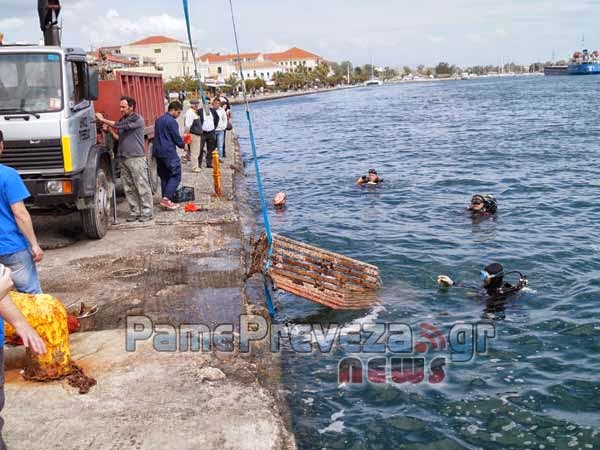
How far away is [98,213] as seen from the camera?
988cm

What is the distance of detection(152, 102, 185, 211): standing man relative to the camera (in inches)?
459

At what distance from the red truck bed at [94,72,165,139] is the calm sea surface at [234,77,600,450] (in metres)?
3.54

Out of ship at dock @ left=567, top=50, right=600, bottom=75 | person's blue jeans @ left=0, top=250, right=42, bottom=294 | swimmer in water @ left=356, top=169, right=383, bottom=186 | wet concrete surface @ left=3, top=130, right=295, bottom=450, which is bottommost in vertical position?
wet concrete surface @ left=3, top=130, right=295, bottom=450

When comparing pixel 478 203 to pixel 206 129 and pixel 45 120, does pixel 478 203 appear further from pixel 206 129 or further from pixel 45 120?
pixel 45 120

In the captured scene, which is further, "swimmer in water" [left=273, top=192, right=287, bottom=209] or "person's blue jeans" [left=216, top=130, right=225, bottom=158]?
"person's blue jeans" [left=216, top=130, right=225, bottom=158]

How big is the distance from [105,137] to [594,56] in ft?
559

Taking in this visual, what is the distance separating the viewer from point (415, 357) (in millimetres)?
7012

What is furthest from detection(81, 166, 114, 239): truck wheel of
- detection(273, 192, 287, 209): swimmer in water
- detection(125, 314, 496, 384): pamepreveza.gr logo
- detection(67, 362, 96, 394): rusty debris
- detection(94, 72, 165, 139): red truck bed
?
detection(273, 192, 287, 209): swimmer in water

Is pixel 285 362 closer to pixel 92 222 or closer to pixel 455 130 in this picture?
pixel 92 222

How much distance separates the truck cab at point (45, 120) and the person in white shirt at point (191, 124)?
6.50 m

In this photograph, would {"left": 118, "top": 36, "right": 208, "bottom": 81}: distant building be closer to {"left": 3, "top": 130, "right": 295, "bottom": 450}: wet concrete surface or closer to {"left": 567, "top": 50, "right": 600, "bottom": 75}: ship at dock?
{"left": 567, "top": 50, "right": 600, "bottom": 75}: ship at dock

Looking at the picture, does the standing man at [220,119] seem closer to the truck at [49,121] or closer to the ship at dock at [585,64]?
the truck at [49,121]

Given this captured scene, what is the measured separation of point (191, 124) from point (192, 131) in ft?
0.70

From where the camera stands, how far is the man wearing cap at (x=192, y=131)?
1582 cm
